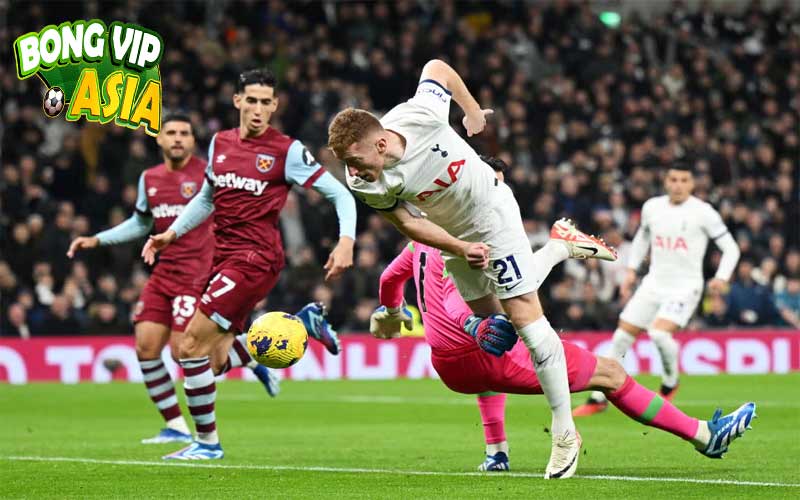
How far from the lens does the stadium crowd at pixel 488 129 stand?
19594 millimetres

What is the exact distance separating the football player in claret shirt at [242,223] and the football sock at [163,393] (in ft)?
4.47

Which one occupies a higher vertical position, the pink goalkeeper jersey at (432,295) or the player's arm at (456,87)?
the player's arm at (456,87)

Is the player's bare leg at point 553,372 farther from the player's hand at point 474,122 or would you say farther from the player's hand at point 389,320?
the player's hand at point 389,320

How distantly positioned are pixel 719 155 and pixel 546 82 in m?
3.48

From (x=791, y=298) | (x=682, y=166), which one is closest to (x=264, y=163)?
(x=682, y=166)

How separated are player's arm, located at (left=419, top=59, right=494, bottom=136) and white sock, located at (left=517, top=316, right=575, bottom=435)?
47.2 inches

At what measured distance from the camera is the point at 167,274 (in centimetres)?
1124

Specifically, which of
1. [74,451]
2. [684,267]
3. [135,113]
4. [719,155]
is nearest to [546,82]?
[719,155]

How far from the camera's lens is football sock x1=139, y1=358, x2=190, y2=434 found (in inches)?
437

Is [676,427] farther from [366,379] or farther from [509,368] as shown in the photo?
[366,379]

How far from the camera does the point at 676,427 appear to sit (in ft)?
26.1

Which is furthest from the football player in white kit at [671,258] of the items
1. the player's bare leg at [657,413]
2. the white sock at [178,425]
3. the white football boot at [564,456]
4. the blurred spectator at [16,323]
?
the blurred spectator at [16,323]

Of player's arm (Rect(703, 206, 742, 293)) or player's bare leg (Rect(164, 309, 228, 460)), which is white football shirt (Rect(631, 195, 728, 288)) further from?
player's bare leg (Rect(164, 309, 228, 460))

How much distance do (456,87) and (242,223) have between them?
253 cm
